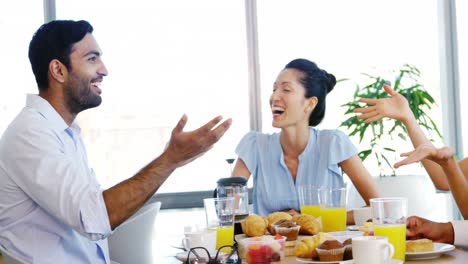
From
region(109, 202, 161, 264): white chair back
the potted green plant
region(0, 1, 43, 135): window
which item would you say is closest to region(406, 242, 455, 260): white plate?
region(109, 202, 161, 264): white chair back

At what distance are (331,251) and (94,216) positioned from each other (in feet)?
2.30

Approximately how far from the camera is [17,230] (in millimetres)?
2148

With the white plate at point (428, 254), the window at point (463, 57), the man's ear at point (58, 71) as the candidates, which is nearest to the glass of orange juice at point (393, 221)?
the white plate at point (428, 254)

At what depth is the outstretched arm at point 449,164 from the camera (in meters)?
2.17

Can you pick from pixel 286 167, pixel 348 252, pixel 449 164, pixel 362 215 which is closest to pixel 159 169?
pixel 348 252

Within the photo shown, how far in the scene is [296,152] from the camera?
3359mm

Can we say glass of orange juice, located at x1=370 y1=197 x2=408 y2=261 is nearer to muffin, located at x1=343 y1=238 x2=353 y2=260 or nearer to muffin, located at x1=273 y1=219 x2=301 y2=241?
muffin, located at x1=343 y1=238 x2=353 y2=260

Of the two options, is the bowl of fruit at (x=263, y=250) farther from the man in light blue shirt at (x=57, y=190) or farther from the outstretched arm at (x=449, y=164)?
the outstretched arm at (x=449, y=164)

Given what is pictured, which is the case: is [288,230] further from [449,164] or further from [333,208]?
[449,164]

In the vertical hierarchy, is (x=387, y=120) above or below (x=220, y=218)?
above

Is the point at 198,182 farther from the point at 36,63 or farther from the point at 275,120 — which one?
the point at 36,63

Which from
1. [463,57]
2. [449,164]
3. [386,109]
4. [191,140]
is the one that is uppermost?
[463,57]

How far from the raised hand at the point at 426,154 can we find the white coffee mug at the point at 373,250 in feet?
1.95

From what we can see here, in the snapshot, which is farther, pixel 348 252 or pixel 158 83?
pixel 158 83
